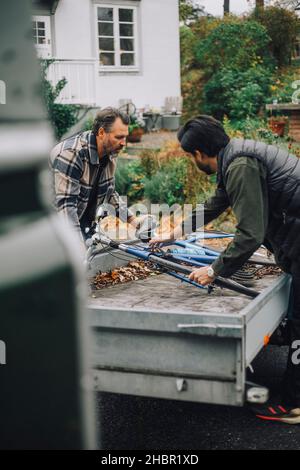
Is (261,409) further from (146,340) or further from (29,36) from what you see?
(29,36)

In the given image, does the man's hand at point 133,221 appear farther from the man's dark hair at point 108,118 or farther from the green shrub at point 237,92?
the green shrub at point 237,92

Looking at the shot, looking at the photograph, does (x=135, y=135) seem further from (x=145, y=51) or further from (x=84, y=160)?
(x=84, y=160)

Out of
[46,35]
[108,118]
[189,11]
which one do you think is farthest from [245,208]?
[189,11]

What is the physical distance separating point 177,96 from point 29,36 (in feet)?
65.8

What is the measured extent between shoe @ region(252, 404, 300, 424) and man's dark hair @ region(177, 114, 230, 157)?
163 centimetres

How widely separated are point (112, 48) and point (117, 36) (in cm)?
38

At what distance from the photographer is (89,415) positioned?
4.51 ft

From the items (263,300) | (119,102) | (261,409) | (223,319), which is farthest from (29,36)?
(119,102)

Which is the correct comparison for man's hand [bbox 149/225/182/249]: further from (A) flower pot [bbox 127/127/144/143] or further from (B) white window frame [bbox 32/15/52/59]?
(B) white window frame [bbox 32/15/52/59]

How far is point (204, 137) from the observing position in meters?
3.92

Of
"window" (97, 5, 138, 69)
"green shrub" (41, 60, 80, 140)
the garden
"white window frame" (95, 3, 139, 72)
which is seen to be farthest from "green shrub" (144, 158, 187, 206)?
"window" (97, 5, 138, 69)

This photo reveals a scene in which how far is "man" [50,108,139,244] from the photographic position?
4.76 metres

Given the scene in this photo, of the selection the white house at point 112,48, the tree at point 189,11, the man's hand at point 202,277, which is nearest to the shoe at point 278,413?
the man's hand at point 202,277

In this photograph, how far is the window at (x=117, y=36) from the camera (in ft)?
65.4
